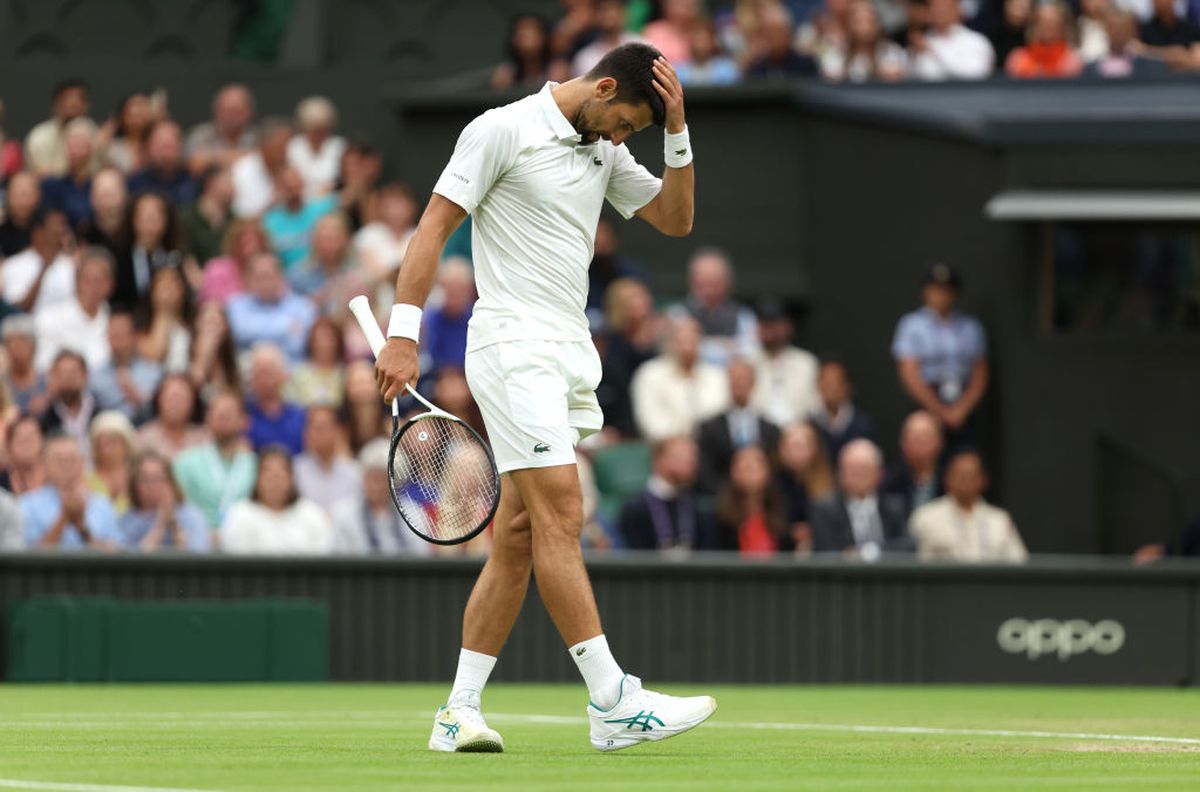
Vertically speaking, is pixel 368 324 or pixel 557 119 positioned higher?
pixel 557 119

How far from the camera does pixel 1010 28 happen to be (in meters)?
17.7

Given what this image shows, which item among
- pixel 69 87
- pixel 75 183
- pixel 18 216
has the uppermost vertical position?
pixel 69 87

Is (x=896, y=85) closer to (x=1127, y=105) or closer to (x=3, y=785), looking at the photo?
(x=1127, y=105)

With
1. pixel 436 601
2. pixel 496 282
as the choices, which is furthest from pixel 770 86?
pixel 496 282

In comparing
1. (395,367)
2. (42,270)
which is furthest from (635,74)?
(42,270)

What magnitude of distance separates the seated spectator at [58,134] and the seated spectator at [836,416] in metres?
5.74

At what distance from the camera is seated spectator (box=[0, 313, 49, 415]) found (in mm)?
14453

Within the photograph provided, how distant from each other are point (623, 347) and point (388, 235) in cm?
195

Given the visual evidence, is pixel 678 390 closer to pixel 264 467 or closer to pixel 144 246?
pixel 264 467

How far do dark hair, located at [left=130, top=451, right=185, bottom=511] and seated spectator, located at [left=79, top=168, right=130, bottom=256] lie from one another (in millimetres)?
2694

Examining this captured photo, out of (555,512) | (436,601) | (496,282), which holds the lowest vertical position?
(436,601)

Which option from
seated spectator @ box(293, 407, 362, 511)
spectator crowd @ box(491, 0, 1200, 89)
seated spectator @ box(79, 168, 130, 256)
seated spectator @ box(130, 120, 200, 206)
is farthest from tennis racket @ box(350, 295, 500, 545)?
spectator crowd @ box(491, 0, 1200, 89)

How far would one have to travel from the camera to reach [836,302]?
682 inches

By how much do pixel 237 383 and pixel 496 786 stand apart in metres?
9.00
